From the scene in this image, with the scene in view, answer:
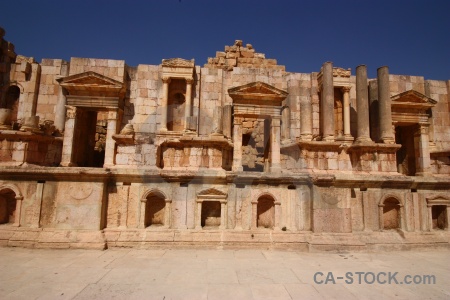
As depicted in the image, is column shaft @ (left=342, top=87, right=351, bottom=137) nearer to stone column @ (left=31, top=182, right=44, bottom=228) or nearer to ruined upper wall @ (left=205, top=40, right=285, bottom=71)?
ruined upper wall @ (left=205, top=40, right=285, bottom=71)

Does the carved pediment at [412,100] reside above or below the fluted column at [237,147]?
above

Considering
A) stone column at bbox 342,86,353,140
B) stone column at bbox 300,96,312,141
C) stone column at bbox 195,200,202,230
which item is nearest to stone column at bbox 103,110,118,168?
stone column at bbox 195,200,202,230

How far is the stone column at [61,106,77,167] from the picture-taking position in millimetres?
10367

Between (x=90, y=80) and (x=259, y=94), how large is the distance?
721cm

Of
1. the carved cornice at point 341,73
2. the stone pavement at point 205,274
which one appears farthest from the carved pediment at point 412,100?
the stone pavement at point 205,274

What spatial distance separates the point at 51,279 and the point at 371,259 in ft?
24.0

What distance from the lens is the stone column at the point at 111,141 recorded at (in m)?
10.1

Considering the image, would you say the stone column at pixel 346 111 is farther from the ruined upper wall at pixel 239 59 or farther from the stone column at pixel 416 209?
the ruined upper wall at pixel 239 59

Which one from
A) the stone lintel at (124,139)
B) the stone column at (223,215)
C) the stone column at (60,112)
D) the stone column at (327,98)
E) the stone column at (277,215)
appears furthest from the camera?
the stone column at (60,112)

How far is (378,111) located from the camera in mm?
12148

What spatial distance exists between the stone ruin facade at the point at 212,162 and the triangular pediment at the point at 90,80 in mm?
48

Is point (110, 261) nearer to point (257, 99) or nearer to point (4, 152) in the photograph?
point (4, 152)

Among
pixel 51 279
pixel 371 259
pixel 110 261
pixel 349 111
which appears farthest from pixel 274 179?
pixel 349 111

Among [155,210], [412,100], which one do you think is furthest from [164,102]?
[412,100]
